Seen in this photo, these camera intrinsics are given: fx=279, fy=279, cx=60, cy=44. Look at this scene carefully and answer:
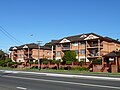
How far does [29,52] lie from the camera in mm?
105000

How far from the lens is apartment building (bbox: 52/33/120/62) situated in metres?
76.1

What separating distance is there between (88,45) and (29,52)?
107 feet

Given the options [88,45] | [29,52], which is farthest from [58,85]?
[29,52]

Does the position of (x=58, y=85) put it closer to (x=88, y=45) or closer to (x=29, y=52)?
(x=88, y=45)

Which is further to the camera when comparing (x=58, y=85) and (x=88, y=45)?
(x=88, y=45)

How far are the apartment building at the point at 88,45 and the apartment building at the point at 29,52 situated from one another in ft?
58.1

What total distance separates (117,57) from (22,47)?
62110 mm

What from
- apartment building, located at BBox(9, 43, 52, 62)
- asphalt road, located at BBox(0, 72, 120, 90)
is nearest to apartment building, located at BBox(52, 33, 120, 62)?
apartment building, located at BBox(9, 43, 52, 62)

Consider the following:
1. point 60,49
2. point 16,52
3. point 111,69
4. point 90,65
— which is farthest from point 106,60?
point 16,52

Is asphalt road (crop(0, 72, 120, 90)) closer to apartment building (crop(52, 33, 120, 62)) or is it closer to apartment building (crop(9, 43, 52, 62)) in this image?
apartment building (crop(52, 33, 120, 62))

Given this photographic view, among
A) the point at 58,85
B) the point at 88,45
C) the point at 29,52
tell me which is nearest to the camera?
the point at 58,85

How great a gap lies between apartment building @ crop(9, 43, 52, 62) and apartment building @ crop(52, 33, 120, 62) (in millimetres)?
17709

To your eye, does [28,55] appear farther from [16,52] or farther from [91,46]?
[91,46]

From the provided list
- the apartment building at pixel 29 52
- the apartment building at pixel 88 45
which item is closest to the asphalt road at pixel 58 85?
the apartment building at pixel 88 45
